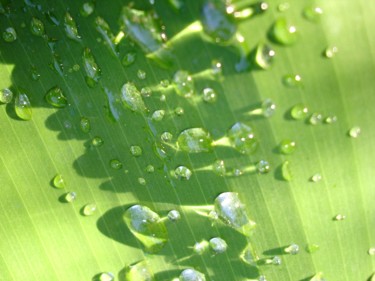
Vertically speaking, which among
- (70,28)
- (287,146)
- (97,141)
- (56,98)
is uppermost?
(70,28)

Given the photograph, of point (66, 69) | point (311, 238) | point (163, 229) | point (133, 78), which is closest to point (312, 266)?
point (311, 238)

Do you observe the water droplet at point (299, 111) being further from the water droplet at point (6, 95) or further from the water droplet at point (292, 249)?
the water droplet at point (6, 95)

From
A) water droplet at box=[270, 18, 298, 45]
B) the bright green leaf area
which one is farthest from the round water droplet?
water droplet at box=[270, 18, 298, 45]

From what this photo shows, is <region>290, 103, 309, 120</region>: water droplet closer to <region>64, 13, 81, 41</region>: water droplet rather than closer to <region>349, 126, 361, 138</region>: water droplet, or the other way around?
<region>349, 126, 361, 138</region>: water droplet

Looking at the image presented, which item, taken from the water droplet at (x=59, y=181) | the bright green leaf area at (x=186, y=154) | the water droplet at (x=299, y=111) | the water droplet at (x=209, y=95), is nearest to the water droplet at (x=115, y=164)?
the bright green leaf area at (x=186, y=154)

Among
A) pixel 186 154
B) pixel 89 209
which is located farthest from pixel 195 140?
pixel 89 209

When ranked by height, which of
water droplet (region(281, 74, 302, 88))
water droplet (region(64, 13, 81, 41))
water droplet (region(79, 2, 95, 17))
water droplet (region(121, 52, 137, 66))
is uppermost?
water droplet (region(79, 2, 95, 17))

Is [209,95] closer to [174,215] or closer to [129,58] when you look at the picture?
[129,58]
